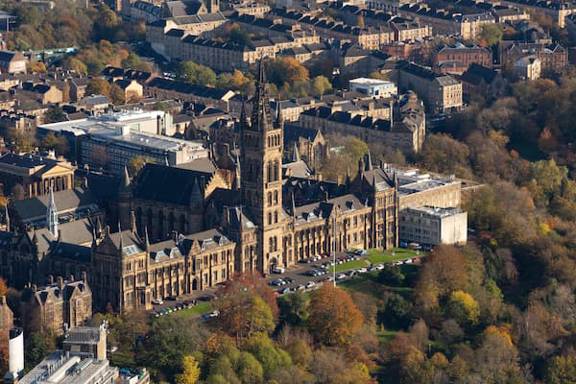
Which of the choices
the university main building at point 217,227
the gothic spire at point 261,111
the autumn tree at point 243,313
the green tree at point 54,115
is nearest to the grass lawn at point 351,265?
the university main building at point 217,227

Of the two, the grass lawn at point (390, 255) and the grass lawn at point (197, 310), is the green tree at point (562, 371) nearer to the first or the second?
the grass lawn at point (390, 255)

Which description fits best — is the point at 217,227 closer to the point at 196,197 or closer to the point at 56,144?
the point at 196,197

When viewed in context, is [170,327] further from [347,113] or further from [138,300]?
[347,113]

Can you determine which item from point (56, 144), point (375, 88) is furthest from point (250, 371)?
point (375, 88)

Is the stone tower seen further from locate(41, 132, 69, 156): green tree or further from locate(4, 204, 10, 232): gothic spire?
locate(41, 132, 69, 156): green tree

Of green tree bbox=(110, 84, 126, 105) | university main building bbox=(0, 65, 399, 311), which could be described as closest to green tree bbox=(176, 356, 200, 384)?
university main building bbox=(0, 65, 399, 311)

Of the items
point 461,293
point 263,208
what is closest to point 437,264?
point 461,293
